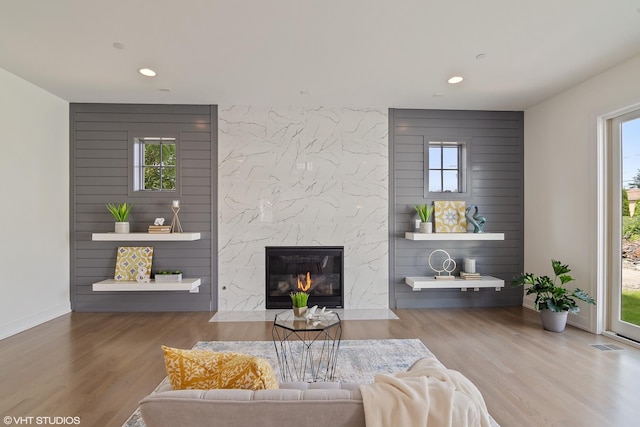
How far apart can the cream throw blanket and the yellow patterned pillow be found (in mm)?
405

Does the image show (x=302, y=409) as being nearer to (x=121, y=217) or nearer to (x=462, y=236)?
(x=462, y=236)

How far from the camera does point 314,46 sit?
3.01m

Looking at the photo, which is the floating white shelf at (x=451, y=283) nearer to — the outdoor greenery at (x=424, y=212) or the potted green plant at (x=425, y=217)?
the potted green plant at (x=425, y=217)

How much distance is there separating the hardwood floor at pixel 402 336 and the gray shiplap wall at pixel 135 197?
27cm

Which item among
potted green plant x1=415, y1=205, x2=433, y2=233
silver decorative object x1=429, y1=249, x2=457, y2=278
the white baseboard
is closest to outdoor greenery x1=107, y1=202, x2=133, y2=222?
the white baseboard

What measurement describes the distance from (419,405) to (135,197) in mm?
4672

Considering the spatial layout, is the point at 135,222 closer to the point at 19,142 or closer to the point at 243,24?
the point at 19,142

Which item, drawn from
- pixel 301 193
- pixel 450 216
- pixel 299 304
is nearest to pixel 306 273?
pixel 301 193

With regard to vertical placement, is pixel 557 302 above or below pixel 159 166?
below

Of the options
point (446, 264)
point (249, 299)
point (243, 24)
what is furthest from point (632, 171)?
point (249, 299)

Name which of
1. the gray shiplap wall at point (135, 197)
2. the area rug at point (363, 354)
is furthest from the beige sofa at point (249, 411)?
the gray shiplap wall at point (135, 197)

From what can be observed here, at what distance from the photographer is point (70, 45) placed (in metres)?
2.97

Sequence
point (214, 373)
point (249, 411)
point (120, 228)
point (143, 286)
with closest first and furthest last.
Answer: point (249, 411)
point (214, 373)
point (143, 286)
point (120, 228)

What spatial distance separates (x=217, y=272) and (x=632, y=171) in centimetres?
510
